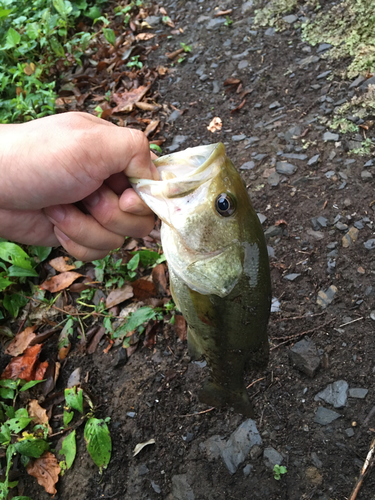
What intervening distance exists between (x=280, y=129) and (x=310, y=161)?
66cm

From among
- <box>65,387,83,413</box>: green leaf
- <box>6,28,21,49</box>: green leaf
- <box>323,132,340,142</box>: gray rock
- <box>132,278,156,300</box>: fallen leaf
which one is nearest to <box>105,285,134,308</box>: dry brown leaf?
<box>132,278,156,300</box>: fallen leaf

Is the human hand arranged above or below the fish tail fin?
above

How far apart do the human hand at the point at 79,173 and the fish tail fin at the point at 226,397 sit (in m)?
1.06

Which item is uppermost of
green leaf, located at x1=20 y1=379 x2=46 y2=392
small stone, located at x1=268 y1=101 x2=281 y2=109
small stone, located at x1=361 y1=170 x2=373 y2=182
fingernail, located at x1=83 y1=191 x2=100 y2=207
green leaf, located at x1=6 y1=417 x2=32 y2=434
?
fingernail, located at x1=83 y1=191 x2=100 y2=207

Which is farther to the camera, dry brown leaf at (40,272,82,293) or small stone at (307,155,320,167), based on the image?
small stone at (307,155,320,167)

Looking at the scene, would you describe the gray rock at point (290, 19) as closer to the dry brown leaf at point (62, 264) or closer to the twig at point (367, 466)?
the dry brown leaf at point (62, 264)

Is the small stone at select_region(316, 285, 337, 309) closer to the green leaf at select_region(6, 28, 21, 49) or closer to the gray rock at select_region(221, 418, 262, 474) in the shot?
the gray rock at select_region(221, 418, 262, 474)

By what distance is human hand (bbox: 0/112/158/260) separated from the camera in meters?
2.09

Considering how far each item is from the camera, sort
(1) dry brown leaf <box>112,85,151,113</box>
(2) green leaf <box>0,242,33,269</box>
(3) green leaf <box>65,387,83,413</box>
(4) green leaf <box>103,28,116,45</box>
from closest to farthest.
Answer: (3) green leaf <box>65,387,83,413</box> → (2) green leaf <box>0,242,33,269</box> → (1) dry brown leaf <box>112,85,151,113</box> → (4) green leaf <box>103,28,116,45</box>

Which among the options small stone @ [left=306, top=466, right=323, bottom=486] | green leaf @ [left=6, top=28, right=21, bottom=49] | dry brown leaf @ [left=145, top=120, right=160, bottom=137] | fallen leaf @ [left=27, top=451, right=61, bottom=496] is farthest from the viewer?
green leaf @ [left=6, top=28, right=21, bottom=49]

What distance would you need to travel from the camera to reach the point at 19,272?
12.6ft

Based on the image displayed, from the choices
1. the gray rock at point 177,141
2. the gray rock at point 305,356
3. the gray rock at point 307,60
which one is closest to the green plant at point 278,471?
the gray rock at point 305,356

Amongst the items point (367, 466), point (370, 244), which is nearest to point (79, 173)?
point (367, 466)

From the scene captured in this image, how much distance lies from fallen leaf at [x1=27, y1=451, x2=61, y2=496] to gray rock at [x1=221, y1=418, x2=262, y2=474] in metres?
1.21
